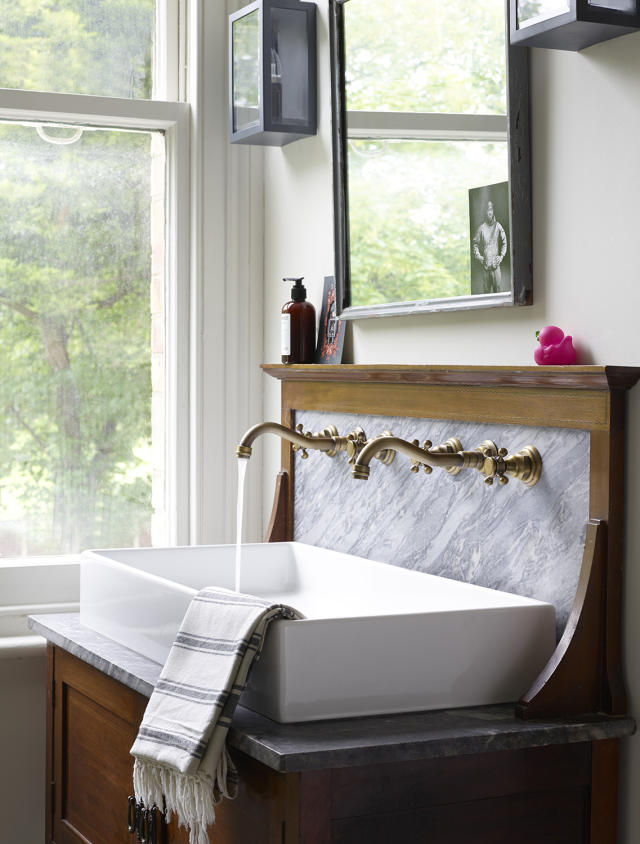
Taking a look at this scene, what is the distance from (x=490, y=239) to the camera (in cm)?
178

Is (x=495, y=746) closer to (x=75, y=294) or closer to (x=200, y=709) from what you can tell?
(x=200, y=709)

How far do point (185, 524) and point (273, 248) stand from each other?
26.4 inches

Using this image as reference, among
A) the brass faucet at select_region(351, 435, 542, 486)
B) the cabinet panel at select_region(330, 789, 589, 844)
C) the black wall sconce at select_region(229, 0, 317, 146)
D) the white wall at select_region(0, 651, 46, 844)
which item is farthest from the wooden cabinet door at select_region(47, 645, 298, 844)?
the black wall sconce at select_region(229, 0, 317, 146)

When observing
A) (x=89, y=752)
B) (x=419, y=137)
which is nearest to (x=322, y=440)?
(x=419, y=137)

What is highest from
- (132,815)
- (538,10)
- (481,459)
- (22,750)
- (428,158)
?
(538,10)

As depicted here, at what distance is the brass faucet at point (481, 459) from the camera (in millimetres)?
1636

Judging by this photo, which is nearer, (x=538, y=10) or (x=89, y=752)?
(x=538, y=10)

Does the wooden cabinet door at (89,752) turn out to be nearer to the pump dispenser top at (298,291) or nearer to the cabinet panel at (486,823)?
the cabinet panel at (486,823)

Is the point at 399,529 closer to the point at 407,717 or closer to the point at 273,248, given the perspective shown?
the point at 407,717

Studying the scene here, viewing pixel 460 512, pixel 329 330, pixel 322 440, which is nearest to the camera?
pixel 460 512

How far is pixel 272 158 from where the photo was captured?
2.62 metres

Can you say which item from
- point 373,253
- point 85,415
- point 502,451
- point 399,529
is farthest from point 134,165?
point 502,451

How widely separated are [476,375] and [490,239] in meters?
0.22

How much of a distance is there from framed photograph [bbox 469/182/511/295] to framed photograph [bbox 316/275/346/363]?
0.49 metres
